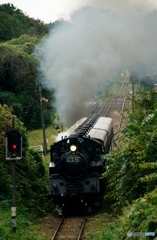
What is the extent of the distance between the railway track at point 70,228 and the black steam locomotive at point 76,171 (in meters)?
0.64

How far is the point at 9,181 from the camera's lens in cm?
1922

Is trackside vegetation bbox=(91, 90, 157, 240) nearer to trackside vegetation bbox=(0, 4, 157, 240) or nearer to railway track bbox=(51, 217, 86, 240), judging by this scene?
trackside vegetation bbox=(0, 4, 157, 240)

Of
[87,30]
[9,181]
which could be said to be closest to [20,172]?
[9,181]

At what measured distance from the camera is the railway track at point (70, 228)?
52.7 ft

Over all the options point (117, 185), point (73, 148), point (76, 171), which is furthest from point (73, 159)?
point (117, 185)

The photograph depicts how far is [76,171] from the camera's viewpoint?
1808 cm

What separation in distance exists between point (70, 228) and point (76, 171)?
206 centimetres

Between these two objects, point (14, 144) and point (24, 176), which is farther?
point (24, 176)

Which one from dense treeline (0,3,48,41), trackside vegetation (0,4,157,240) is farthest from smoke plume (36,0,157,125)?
dense treeline (0,3,48,41)

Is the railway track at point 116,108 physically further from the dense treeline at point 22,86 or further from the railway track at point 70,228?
the railway track at point 70,228

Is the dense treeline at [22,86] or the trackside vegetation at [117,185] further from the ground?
the dense treeline at [22,86]

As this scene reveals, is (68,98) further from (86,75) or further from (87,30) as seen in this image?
(87,30)

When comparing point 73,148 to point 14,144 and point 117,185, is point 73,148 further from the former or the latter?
point 14,144

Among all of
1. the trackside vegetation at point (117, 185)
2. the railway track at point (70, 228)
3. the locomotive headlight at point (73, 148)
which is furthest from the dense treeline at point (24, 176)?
the locomotive headlight at point (73, 148)
